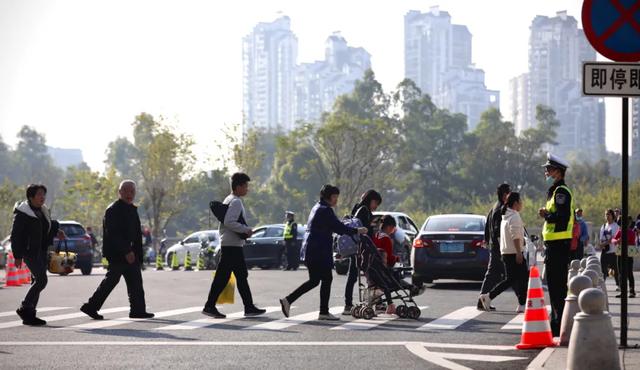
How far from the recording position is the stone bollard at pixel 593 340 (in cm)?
841

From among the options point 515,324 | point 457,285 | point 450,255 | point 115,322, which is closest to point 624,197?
point 515,324

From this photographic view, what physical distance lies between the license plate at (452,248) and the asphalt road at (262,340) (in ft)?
12.2

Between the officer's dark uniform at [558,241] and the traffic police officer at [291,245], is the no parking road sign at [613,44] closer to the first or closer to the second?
the officer's dark uniform at [558,241]

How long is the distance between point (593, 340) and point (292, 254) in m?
27.9

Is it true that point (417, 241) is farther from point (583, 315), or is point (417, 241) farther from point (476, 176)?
point (476, 176)

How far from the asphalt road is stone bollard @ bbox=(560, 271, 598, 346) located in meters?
0.31

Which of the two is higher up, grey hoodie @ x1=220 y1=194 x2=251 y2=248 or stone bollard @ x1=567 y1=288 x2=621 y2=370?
grey hoodie @ x1=220 y1=194 x2=251 y2=248

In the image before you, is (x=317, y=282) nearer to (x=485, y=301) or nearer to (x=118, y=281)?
(x=118, y=281)

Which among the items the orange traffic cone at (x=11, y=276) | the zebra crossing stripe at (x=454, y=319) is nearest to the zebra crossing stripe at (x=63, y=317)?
the zebra crossing stripe at (x=454, y=319)

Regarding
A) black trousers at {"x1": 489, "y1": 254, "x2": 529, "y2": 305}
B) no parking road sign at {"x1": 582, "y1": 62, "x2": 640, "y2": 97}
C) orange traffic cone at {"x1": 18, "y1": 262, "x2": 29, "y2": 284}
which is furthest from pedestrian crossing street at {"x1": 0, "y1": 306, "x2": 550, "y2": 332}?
orange traffic cone at {"x1": 18, "y1": 262, "x2": 29, "y2": 284}

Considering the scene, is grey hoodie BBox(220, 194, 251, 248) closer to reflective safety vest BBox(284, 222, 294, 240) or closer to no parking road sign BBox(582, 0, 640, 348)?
no parking road sign BBox(582, 0, 640, 348)

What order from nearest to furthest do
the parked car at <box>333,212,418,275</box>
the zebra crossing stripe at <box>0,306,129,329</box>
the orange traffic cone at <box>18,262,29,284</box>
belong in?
1. the zebra crossing stripe at <box>0,306,129,329</box>
2. the orange traffic cone at <box>18,262,29,284</box>
3. the parked car at <box>333,212,418,275</box>

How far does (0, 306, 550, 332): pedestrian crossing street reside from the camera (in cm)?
1416

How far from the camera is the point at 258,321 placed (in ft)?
49.6
